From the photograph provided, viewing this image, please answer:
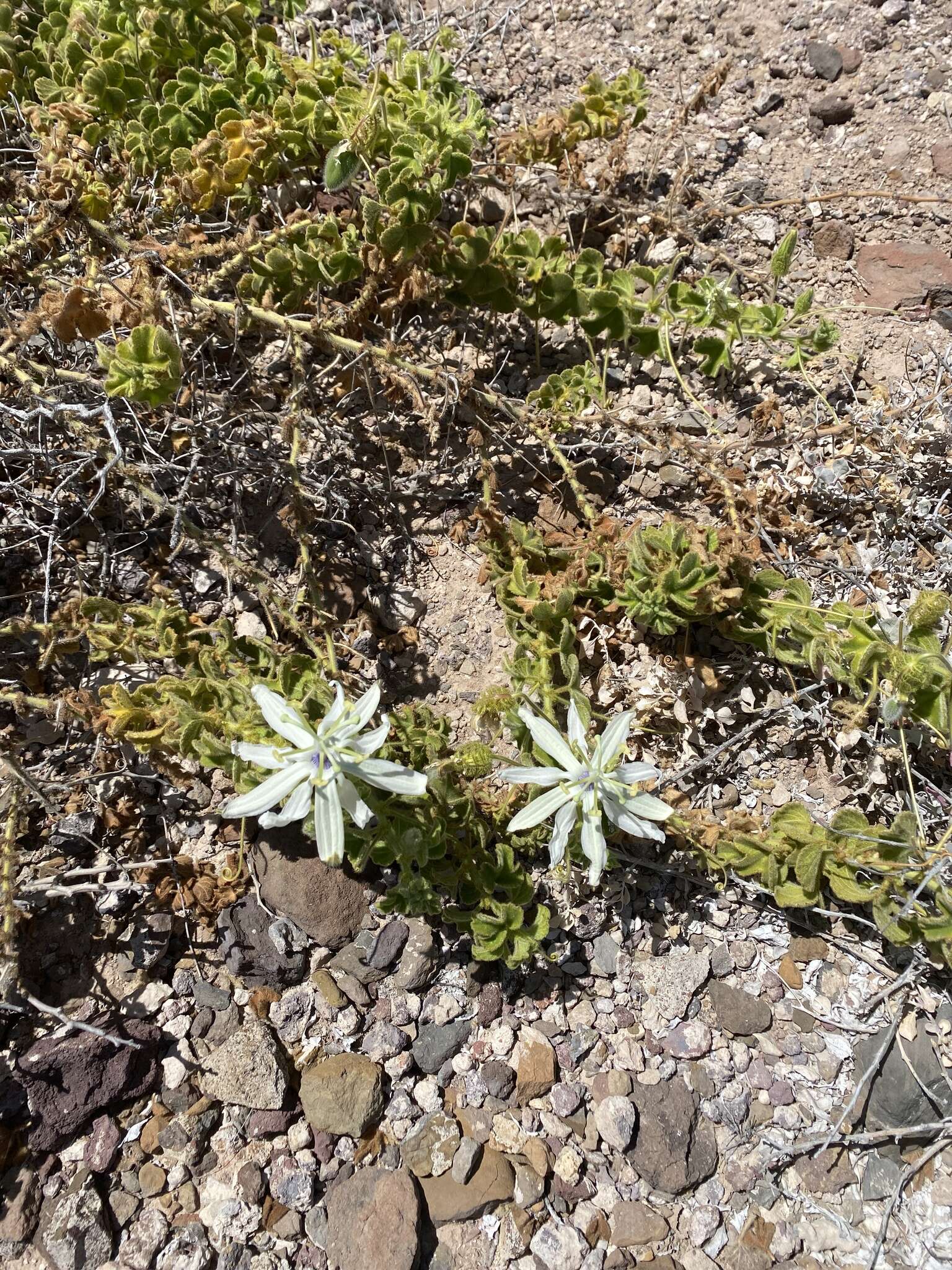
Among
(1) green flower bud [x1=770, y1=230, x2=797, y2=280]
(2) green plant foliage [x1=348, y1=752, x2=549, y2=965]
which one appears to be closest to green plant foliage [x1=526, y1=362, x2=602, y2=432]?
(1) green flower bud [x1=770, y1=230, x2=797, y2=280]

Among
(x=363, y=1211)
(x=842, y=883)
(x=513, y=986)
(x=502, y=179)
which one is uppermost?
(x=502, y=179)

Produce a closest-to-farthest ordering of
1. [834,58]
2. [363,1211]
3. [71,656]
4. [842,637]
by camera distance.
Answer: [363,1211] → [842,637] → [71,656] → [834,58]

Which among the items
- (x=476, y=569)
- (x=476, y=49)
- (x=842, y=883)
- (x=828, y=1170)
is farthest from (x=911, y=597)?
(x=476, y=49)

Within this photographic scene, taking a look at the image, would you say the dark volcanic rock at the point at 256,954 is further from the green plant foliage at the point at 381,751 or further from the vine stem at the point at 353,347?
the vine stem at the point at 353,347

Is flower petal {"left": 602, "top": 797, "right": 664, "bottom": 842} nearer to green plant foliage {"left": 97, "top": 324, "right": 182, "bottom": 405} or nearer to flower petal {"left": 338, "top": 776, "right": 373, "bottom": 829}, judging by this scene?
flower petal {"left": 338, "top": 776, "right": 373, "bottom": 829}

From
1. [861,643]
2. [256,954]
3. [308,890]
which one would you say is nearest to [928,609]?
[861,643]

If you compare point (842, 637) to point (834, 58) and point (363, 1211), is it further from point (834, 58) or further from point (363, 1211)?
point (834, 58)
